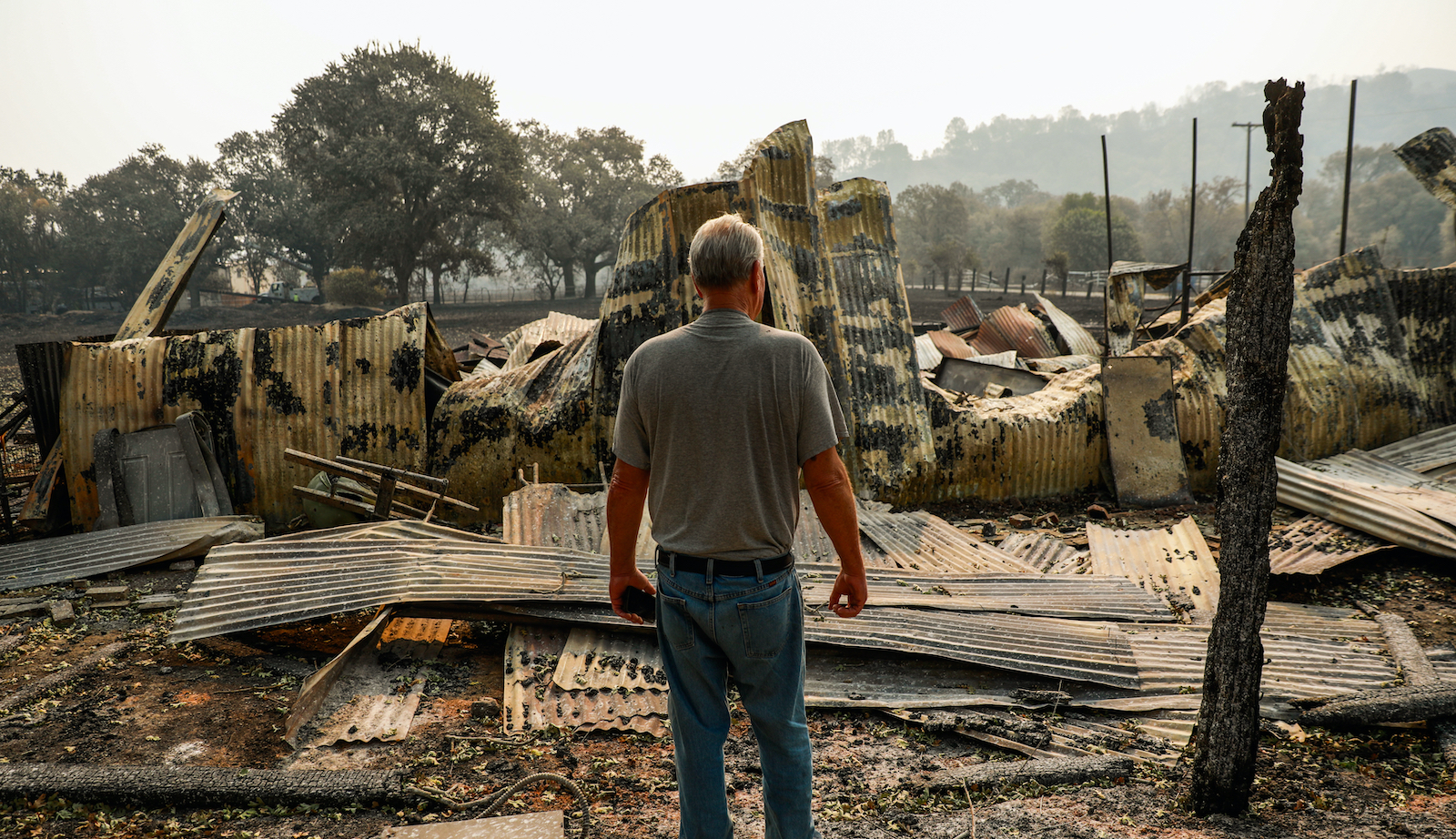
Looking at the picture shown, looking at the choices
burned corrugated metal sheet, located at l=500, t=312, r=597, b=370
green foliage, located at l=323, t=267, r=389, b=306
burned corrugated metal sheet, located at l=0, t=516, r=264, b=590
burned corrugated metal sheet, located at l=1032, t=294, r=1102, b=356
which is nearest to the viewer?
burned corrugated metal sheet, located at l=0, t=516, r=264, b=590

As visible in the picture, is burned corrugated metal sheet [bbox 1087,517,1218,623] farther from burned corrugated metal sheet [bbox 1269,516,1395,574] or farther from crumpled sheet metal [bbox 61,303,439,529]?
crumpled sheet metal [bbox 61,303,439,529]

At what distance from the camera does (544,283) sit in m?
45.0

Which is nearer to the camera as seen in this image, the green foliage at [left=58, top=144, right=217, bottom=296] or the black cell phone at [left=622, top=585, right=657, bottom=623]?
the black cell phone at [left=622, top=585, right=657, bottom=623]

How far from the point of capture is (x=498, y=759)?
11.1 feet

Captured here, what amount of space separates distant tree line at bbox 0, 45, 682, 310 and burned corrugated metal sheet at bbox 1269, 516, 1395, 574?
2924 centimetres

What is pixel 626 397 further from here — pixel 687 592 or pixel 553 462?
pixel 553 462

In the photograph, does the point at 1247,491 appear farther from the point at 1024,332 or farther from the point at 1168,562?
the point at 1024,332

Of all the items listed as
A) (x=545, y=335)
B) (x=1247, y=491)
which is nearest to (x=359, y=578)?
(x=1247, y=491)

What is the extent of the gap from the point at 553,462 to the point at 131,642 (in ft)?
11.0

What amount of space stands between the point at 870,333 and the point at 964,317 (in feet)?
35.7

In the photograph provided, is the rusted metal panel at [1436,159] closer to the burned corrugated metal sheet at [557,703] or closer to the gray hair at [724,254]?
the gray hair at [724,254]

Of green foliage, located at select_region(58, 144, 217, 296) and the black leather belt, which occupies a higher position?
green foliage, located at select_region(58, 144, 217, 296)

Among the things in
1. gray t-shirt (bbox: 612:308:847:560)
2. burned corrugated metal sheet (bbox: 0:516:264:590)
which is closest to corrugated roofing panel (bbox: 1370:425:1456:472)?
gray t-shirt (bbox: 612:308:847:560)

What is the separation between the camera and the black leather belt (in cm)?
214
